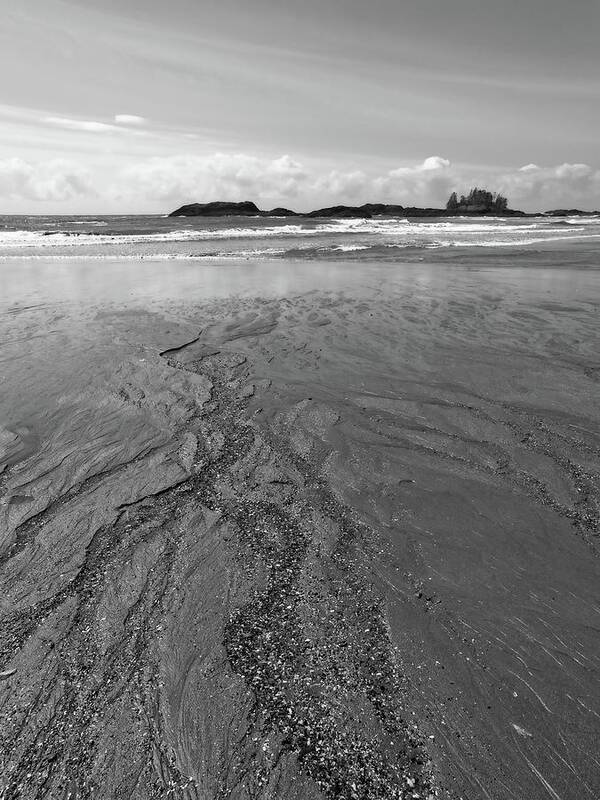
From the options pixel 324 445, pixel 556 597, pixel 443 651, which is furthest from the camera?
pixel 324 445

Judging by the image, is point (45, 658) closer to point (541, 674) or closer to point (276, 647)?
point (276, 647)

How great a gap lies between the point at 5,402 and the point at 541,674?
7.46 meters

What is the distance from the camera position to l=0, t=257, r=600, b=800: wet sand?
237 centimetres

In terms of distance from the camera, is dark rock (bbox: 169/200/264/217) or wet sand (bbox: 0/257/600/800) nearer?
wet sand (bbox: 0/257/600/800)

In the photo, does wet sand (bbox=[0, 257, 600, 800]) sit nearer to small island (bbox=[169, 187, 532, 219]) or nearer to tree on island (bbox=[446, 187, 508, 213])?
small island (bbox=[169, 187, 532, 219])

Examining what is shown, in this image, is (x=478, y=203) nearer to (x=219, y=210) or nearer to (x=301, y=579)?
(x=219, y=210)

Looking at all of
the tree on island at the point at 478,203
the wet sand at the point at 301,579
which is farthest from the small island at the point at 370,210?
the wet sand at the point at 301,579

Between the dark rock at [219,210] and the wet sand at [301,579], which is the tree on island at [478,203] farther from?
the wet sand at [301,579]

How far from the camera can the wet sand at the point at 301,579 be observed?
7.77ft

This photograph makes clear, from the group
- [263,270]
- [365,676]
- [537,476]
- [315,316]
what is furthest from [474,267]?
[365,676]

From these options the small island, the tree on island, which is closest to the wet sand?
the small island

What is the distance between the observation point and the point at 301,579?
3.43 metres

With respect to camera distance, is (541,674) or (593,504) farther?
(593,504)

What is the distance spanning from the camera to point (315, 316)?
1179 cm
